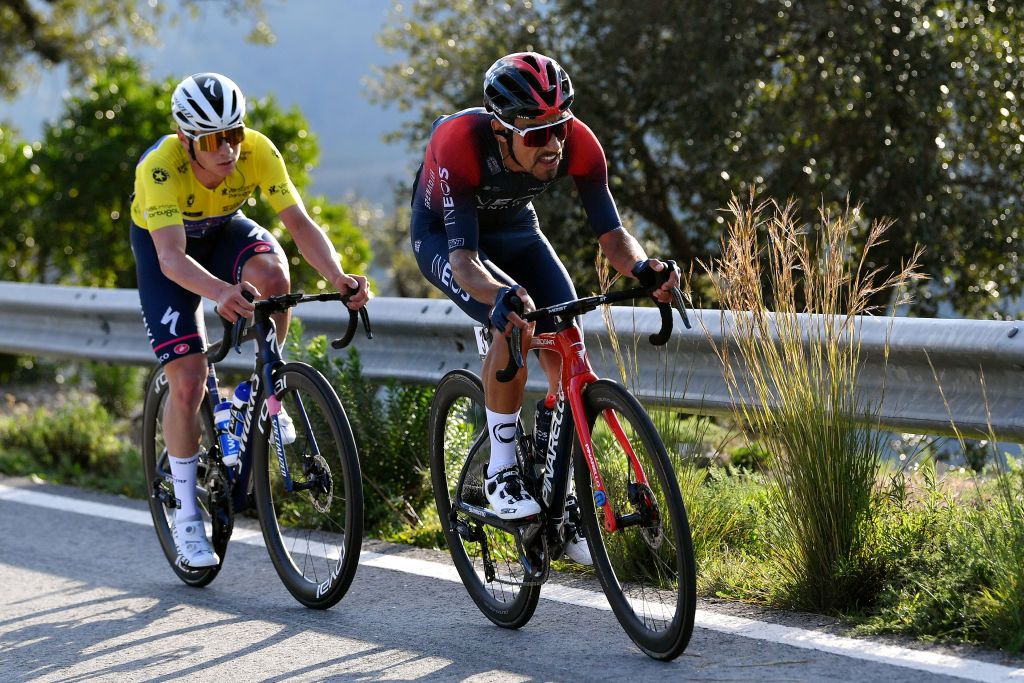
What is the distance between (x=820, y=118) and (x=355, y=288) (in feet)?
19.0

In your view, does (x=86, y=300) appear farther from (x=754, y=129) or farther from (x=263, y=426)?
(x=754, y=129)

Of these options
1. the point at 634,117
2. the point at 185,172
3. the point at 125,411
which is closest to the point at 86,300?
the point at 125,411

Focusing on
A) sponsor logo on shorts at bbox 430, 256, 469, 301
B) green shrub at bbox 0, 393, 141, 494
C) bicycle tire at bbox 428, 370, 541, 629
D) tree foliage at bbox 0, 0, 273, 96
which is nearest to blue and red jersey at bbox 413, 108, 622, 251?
sponsor logo on shorts at bbox 430, 256, 469, 301

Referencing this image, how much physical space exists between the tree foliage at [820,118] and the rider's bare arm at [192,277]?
505 cm

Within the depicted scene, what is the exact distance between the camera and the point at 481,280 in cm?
454

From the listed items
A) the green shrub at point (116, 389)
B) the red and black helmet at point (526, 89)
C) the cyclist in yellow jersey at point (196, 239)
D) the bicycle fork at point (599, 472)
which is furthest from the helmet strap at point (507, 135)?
the green shrub at point (116, 389)

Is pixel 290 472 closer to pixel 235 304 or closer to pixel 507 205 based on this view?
pixel 235 304

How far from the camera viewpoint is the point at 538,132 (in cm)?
461

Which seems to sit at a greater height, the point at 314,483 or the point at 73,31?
the point at 73,31

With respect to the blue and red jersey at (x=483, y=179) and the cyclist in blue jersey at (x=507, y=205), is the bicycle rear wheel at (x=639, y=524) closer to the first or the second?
the cyclist in blue jersey at (x=507, y=205)

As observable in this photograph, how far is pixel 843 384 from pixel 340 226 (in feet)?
25.5

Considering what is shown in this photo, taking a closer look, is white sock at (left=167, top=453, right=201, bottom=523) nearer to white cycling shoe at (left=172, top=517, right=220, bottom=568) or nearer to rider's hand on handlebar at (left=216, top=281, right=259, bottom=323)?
white cycling shoe at (left=172, top=517, right=220, bottom=568)

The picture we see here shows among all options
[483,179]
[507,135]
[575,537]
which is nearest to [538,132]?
[507,135]

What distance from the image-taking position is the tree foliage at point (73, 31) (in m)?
26.6
